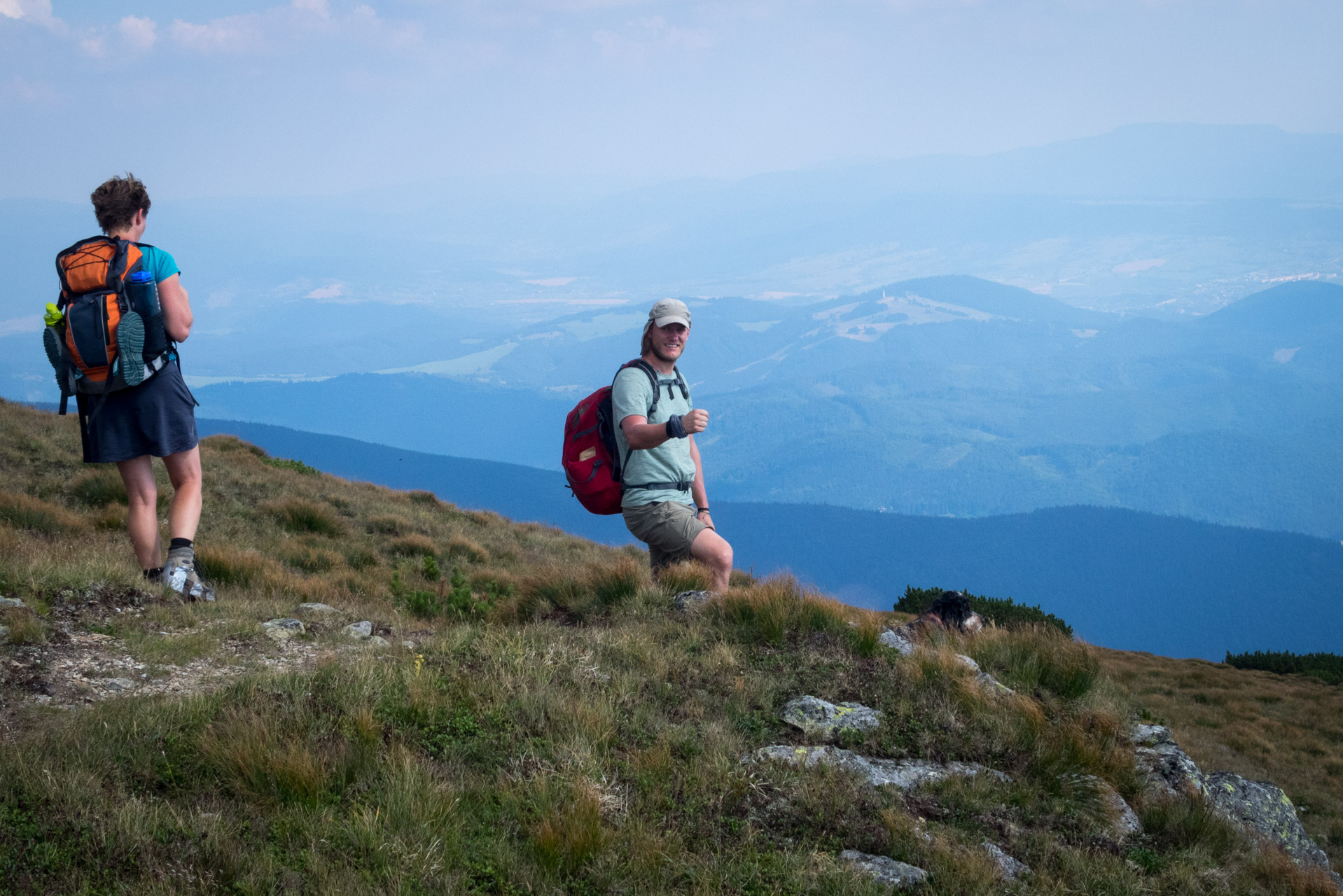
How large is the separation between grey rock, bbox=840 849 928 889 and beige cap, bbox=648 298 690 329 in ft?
Answer: 11.0

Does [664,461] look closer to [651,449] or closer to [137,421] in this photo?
[651,449]

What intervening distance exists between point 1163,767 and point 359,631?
187 inches

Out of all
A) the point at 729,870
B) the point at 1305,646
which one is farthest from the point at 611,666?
the point at 1305,646

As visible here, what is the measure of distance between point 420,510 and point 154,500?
10516 millimetres

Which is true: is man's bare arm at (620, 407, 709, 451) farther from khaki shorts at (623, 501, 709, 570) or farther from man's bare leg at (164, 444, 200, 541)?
man's bare leg at (164, 444, 200, 541)

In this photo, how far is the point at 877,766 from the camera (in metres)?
3.51

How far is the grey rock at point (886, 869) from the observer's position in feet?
8.56

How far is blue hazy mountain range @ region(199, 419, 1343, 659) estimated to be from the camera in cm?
13300

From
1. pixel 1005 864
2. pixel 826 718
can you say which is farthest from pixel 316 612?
pixel 1005 864

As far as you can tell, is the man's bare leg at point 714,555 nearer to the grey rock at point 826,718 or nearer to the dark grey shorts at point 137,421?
the grey rock at point 826,718

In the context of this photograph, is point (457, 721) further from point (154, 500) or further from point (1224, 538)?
point (1224, 538)

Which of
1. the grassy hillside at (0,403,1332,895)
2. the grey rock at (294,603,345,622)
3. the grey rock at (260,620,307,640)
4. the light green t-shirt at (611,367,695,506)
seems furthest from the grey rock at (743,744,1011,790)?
the grey rock at (294,603,345,622)

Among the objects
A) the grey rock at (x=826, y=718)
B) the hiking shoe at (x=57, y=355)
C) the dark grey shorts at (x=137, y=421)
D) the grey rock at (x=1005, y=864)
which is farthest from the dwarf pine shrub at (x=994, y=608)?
the hiking shoe at (x=57, y=355)

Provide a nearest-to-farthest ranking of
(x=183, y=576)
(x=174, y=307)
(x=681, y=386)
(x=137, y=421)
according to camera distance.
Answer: (x=174, y=307) < (x=137, y=421) < (x=183, y=576) < (x=681, y=386)
